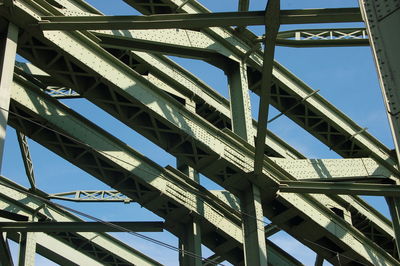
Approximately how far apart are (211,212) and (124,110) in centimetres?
481

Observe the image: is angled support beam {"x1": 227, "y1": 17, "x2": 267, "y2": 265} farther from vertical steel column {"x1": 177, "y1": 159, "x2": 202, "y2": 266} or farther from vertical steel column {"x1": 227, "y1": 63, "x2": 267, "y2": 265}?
vertical steel column {"x1": 177, "y1": 159, "x2": 202, "y2": 266}

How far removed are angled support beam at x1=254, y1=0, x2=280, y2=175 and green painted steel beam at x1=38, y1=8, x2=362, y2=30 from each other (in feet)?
0.50

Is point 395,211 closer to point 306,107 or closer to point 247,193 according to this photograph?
point 306,107

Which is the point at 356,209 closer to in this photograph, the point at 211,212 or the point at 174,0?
the point at 211,212

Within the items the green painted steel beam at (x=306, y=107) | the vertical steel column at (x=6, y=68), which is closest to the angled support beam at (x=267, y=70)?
the green painted steel beam at (x=306, y=107)

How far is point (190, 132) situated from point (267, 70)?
9.57ft

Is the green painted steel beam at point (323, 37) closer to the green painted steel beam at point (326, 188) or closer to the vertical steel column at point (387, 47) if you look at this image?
the green painted steel beam at point (326, 188)

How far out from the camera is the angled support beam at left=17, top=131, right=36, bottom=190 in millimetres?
19231

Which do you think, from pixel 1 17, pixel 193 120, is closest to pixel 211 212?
pixel 193 120

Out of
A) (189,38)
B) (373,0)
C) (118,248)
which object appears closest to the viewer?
(373,0)

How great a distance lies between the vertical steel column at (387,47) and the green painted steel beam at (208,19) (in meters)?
5.19

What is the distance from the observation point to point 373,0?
24.3 ft

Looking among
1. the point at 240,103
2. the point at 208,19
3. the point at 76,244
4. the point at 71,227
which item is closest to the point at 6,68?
the point at 208,19

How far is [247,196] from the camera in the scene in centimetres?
1622
